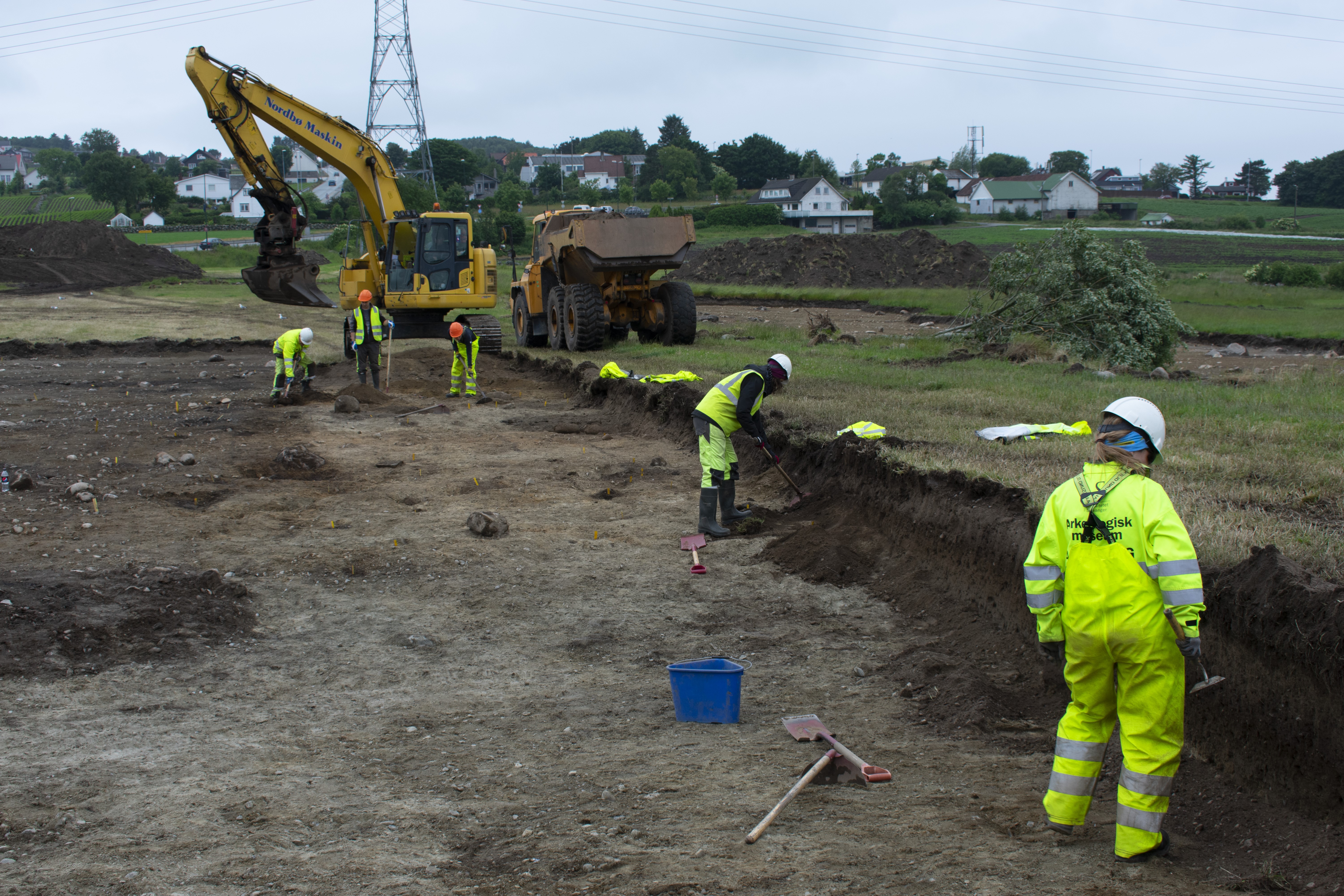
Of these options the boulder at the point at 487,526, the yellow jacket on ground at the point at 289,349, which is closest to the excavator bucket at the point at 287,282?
the yellow jacket on ground at the point at 289,349

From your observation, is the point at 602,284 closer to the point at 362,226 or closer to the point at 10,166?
the point at 362,226

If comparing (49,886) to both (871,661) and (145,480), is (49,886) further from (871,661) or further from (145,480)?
(145,480)

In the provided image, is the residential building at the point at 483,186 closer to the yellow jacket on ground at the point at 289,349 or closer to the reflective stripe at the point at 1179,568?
the yellow jacket on ground at the point at 289,349

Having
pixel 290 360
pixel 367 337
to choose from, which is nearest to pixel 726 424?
pixel 290 360

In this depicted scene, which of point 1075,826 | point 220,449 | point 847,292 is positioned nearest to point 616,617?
point 1075,826

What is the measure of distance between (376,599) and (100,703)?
2.17 m

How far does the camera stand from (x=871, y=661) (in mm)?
6566

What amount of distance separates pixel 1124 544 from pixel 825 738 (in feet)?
5.78

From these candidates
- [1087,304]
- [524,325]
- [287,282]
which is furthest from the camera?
[524,325]

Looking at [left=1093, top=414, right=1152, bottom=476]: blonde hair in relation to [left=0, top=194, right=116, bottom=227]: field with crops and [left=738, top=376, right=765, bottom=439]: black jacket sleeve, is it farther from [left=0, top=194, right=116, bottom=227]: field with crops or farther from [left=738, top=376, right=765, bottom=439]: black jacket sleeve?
[left=0, top=194, right=116, bottom=227]: field with crops

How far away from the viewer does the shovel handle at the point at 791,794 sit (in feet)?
13.5

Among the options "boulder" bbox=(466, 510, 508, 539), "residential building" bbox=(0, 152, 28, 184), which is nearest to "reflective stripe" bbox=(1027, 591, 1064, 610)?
"boulder" bbox=(466, 510, 508, 539)

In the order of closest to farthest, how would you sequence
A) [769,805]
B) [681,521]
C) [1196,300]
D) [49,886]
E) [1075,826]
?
[49,886] → [1075,826] → [769,805] → [681,521] → [1196,300]

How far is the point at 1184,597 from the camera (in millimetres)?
3789
